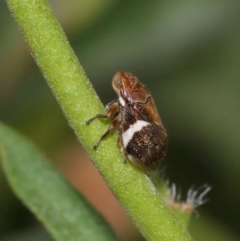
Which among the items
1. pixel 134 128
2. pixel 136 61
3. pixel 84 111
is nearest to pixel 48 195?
pixel 134 128

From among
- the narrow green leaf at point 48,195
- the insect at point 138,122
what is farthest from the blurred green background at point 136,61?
the insect at point 138,122

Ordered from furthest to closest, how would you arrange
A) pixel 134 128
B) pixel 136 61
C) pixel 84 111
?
pixel 136 61 → pixel 134 128 → pixel 84 111

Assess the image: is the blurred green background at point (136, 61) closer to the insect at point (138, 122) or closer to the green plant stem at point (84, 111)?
the insect at point (138, 122)

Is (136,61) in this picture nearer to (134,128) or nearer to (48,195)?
(134,128)

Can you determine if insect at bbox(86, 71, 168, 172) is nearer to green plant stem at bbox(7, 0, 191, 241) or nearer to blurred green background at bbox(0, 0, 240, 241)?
green plant stem at bbox(7, 0, 191, 241)

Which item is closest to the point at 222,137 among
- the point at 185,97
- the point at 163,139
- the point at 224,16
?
the point at 185,97
